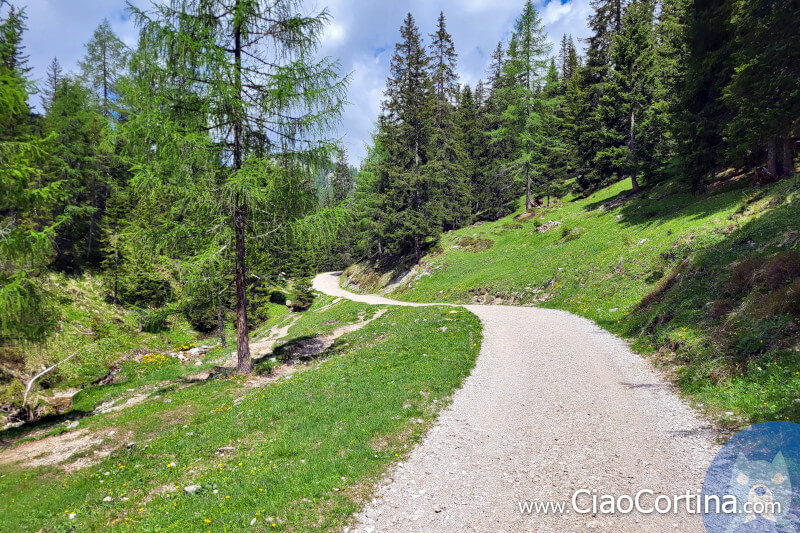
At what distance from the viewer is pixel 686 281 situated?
13.3m

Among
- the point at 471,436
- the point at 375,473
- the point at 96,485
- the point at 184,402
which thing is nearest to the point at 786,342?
the point at 471,436

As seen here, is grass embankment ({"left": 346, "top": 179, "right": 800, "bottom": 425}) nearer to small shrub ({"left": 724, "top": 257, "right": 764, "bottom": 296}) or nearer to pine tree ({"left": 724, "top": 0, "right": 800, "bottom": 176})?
small shrub ({"left": 724, "top": 257, "right": 764, "bottom": 296})

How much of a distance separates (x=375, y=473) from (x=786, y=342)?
982 cm

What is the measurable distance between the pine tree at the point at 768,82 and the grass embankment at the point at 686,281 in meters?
2.56

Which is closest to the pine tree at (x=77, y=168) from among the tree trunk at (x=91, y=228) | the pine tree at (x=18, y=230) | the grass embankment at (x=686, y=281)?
the tree trunk at (x=91, y=228)

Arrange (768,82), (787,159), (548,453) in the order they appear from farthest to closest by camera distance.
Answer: (787,159)
(768,82)
(548,453)

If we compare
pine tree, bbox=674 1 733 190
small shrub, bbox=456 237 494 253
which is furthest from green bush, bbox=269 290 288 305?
pine tree, bbox=674 1 733 190

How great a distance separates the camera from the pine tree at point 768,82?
539 inches

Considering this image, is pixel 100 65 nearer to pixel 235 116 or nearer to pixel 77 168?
pixel 77 168

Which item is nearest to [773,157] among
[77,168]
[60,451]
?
[60,451]

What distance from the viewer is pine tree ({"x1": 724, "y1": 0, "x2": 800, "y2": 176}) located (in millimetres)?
13680

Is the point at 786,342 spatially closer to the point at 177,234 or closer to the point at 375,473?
the point at 375,473

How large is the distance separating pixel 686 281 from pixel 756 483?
11.0 m

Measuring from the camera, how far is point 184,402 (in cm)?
1166
